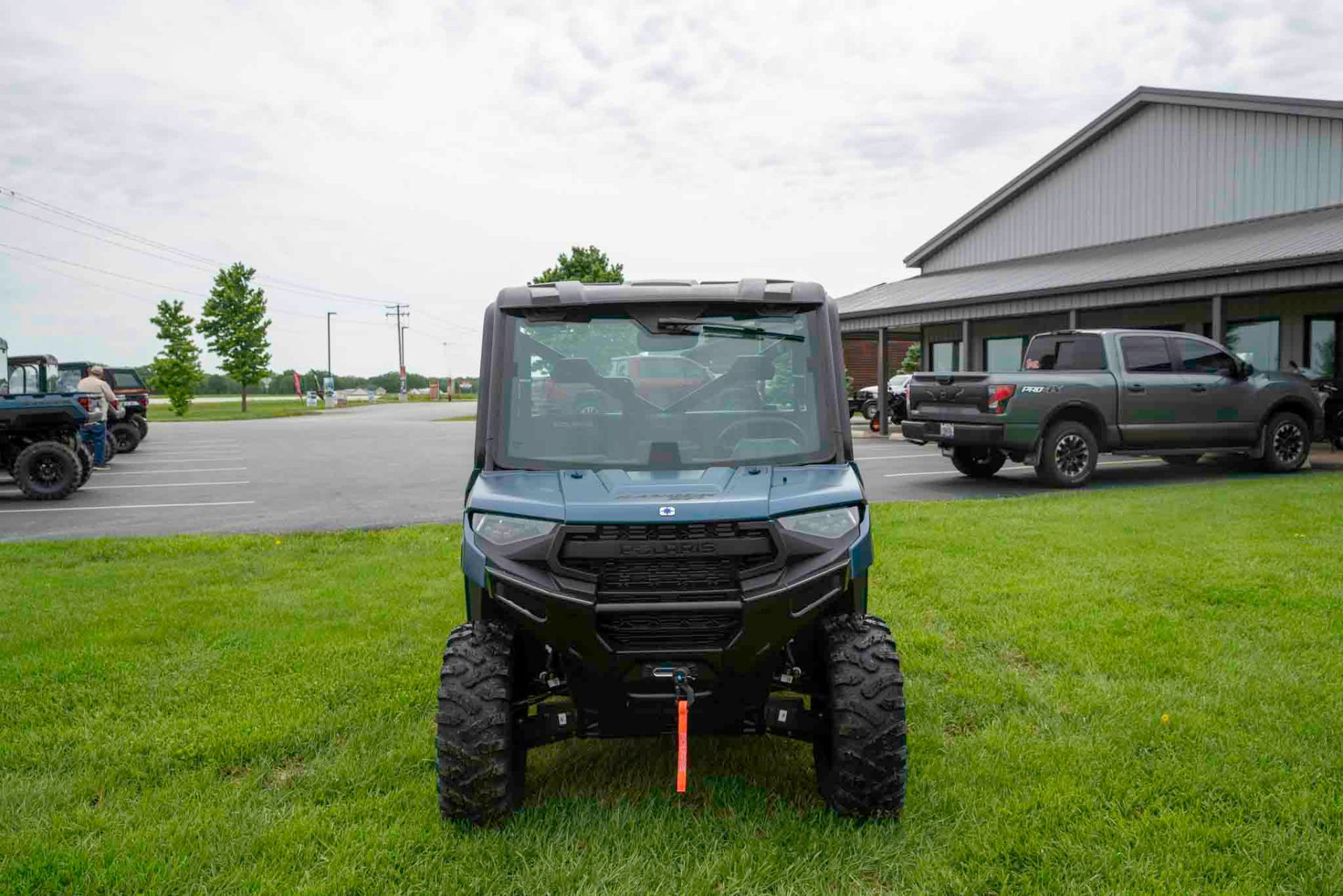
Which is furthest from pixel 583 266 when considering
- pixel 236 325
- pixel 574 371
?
pixel 574 371

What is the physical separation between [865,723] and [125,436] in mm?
Answer: 21812

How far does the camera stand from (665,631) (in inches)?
121

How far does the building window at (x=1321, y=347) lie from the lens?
Answer: 1869 cm

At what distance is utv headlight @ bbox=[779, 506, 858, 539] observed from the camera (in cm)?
309

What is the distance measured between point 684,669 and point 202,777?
2007mm

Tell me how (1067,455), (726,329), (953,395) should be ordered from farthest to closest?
(953,395), (1067,455), (726,329)

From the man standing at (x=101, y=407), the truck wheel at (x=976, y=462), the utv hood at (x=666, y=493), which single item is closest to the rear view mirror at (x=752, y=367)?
the utv hood at (x=666, y=493)

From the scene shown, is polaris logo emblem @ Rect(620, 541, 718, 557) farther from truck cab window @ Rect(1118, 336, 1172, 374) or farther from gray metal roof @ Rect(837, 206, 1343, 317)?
gray metal roof @ Rect(837, 206, 1343, 317)

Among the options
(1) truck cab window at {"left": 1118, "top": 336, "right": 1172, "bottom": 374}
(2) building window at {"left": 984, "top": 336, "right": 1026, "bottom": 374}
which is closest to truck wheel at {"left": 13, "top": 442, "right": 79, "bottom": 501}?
(1) truck cab window at {"left": 1118, "top": 336, "right": 1172, "bottom": 374}

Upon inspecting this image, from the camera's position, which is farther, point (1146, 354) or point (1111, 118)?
point (1111, 118)

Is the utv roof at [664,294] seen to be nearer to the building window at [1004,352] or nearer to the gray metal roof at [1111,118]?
the gray metal roof at [1111,118]

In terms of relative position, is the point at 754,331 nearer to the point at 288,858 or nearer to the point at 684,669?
the point at 684,669

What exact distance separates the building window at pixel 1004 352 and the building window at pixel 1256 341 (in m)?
5.05

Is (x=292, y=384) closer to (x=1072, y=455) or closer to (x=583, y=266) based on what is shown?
(x=583, y=266)
